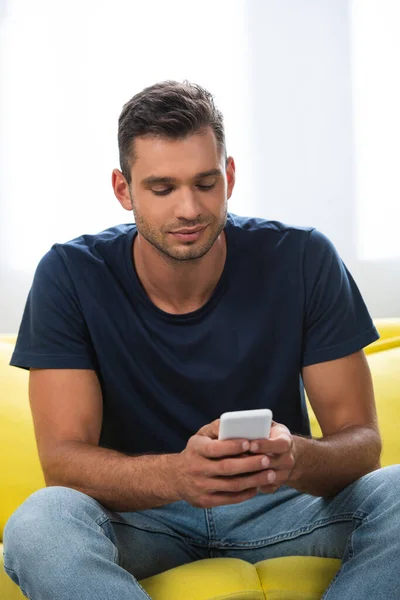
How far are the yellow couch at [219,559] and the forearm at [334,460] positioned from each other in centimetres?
14

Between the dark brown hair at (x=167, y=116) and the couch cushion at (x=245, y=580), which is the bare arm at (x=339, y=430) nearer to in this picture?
the couch cushion at (x=245, y=580)

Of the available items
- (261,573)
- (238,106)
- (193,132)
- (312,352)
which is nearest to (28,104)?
(238,106)

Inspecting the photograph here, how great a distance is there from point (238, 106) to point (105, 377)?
1.53m

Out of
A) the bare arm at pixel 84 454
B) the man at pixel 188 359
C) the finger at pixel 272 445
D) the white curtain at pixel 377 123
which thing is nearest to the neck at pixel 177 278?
the man at pixel 188 359

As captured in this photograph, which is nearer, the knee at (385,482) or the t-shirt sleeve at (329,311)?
the knee at (385,482)

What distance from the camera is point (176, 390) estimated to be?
6.49 feet

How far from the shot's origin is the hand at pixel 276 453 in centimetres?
161

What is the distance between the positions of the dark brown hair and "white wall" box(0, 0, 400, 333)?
1.21 m

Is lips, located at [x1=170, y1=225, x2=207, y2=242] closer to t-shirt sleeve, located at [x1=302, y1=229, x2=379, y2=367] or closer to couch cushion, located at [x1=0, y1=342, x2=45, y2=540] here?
t-shirt sleeve, located at [x1=302, y1=229, x2=379, y2=367]

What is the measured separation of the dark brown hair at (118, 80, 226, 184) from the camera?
1916 mm

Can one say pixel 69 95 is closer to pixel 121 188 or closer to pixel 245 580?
pixel 121 188

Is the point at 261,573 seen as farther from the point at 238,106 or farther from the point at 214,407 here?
the point at 238,106

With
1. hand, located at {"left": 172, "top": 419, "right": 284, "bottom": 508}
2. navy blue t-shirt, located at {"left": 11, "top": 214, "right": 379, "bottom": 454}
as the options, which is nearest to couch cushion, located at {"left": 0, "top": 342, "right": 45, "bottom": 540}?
navy blue t-shirt, located at {"left": 11, "top": 214, "right": 379, "bottom": 454}

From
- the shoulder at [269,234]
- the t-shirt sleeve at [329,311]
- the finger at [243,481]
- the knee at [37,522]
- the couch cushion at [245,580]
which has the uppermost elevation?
the shoulder at [269,234]
